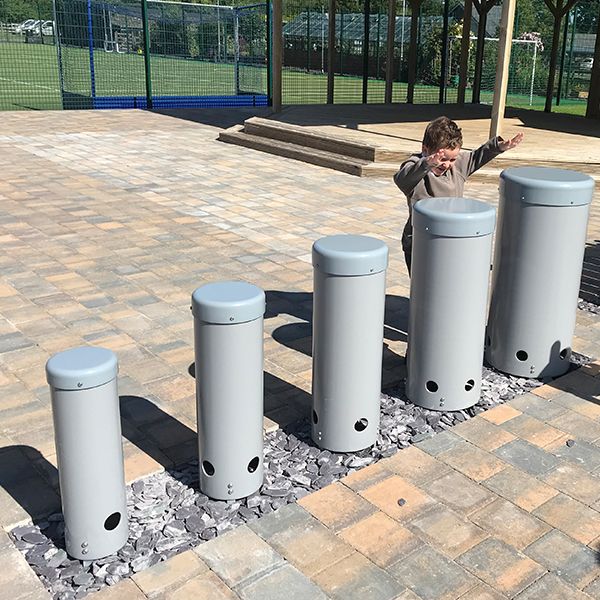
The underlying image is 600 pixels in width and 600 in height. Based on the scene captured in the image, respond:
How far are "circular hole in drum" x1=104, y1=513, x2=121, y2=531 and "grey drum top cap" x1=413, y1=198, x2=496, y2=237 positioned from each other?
2379mm

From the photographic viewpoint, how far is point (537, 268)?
5.03m

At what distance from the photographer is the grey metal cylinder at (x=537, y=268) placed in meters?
4.92

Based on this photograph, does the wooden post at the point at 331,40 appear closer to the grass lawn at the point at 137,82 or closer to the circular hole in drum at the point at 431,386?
the grass lawn at the point at 137,82

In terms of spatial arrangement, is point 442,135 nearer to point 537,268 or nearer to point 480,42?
point 537,268

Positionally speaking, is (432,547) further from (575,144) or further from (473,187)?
(575,144)

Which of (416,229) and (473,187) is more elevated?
(416,229)

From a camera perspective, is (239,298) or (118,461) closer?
(118,461)

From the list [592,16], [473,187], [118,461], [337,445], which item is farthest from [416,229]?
[592,16]

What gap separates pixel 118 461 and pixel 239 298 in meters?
0.94

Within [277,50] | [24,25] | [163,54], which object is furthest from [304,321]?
[24,25]

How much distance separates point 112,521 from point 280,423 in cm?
144

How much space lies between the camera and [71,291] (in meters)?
6.80

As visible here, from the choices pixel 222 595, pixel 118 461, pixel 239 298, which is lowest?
pixel 222 595

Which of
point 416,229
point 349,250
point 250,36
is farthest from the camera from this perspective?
point 250,36
